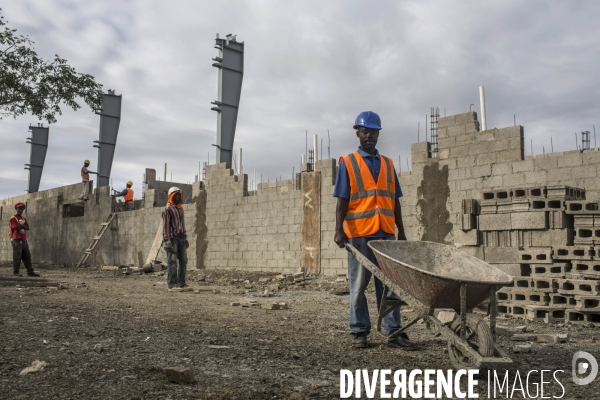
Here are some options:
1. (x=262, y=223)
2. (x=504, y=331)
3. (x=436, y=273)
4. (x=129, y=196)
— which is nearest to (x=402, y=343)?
(x=436, y=273)

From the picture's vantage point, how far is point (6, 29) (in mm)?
11805

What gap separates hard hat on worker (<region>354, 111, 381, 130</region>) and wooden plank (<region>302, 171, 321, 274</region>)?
23.9ft

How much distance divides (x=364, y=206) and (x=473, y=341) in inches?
54.6

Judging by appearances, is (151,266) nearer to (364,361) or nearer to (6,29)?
(6,29)

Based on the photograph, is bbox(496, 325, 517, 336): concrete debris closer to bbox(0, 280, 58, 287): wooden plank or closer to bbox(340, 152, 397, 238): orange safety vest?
bbox(340, 152, 397, 238): orange safety vest

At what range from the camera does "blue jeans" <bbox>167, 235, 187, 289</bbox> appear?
9203 millimetres

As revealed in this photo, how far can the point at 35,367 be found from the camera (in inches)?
130

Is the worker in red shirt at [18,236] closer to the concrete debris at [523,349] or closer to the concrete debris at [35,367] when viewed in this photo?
the concrete debris at [35,367]

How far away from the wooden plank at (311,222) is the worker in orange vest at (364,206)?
721 cm

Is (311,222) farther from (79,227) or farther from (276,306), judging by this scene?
(79,227)

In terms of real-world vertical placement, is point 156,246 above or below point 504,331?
above

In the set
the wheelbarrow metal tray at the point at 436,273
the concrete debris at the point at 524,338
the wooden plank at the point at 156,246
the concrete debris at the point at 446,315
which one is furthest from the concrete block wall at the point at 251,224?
the wheelbarrow metal tray at the point at 436,273

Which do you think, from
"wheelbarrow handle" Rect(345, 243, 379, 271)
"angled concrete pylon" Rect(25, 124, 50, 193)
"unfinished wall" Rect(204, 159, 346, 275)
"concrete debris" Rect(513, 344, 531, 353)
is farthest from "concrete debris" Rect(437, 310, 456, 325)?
"angled concrete pylon" Rect(25, 124, 50, 193)

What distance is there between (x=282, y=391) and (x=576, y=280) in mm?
4169
